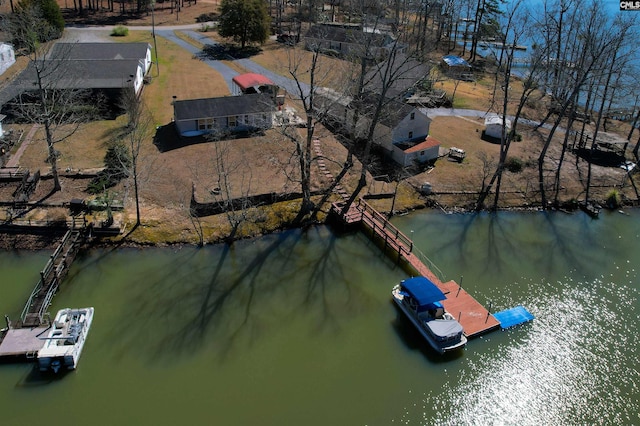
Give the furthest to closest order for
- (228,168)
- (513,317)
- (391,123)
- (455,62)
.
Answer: (455,62) < (391,123) < (228,168) < (513,317)

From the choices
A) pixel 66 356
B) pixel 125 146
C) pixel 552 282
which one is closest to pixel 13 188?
pixel 125 146

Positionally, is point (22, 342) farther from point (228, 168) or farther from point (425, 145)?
point (425, 145)

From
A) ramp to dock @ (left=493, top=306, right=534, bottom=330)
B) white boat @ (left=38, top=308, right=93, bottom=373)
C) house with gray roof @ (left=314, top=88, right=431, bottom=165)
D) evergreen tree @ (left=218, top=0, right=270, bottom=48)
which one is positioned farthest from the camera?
evergreen tree @ (left=218, top=0, right=270, bottom=48)

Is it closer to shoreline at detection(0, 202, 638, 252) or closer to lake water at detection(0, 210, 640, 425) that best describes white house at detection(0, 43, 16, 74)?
shoreline at detection(0, 202, 638, 252)

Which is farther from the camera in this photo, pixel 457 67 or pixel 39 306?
pixel 457 67

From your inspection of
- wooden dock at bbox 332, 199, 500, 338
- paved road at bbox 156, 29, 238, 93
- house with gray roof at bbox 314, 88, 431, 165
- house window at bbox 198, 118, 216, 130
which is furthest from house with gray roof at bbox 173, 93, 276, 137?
wooden dock at bbox 332, 199, 500, 338

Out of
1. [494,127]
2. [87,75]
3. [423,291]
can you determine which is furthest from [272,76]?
[423,291]
